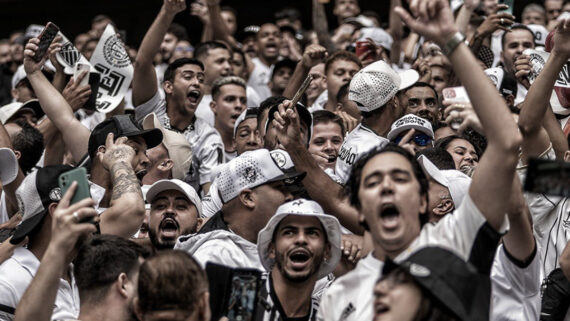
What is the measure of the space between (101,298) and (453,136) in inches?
143

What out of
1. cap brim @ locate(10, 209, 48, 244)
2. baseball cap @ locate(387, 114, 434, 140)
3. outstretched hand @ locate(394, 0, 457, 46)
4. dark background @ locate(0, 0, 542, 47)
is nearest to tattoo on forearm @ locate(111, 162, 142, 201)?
cap brim @ locate(10, 209, 48, 244)

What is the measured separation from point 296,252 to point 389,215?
1.12m

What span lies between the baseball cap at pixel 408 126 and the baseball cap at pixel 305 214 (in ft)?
6.30

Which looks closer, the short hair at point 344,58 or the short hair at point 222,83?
the short hair at point 344,58

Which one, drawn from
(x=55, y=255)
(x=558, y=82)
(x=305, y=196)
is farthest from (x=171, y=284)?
(x=558, y=82)

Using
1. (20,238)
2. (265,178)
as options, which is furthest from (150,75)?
(20,238)

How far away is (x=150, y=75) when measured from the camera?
8203 mm

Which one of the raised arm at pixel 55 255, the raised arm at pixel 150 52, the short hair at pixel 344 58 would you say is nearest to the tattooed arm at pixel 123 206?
the raised arm at pixel 55 255

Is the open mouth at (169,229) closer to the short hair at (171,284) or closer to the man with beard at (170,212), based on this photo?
the man with beard at (170,212)

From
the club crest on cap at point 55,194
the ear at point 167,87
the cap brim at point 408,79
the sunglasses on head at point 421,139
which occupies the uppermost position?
the cap brim at point 408,79

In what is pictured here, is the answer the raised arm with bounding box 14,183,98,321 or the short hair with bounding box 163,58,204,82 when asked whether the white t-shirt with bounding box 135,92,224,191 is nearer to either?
the short hair with bounding box 163,58,204,82

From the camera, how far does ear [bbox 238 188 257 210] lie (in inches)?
A: 227

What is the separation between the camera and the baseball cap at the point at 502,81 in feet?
26.1

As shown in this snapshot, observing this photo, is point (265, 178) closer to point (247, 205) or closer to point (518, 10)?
point (247, 205)
